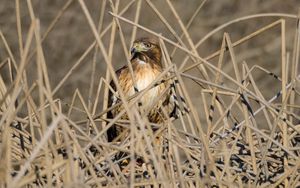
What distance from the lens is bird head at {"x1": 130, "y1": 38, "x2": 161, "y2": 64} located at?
7.23 meters

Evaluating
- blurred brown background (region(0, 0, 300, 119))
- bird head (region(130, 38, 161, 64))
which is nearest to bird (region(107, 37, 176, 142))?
bird head (region(130, 38, 161, 64))

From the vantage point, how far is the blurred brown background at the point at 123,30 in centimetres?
1292

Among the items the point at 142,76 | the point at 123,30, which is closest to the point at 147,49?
the point at 142,76

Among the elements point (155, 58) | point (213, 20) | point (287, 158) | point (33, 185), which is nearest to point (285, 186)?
point (287, 158)

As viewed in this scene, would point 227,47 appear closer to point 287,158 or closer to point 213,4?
point 287,158

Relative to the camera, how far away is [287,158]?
484 centimetres

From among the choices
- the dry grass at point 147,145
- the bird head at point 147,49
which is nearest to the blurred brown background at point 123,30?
the bird head at point 147,49

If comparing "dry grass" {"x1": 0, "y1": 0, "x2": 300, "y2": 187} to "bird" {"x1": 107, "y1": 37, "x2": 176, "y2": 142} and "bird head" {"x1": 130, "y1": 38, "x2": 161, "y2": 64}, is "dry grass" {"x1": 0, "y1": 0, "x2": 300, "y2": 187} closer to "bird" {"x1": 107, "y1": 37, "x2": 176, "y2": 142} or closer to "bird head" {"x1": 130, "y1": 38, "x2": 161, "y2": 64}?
"bird" {"x1": 107, "y1": 37, "x2": 176, "y2": 142}

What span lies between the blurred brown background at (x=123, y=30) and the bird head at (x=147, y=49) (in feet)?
14.9

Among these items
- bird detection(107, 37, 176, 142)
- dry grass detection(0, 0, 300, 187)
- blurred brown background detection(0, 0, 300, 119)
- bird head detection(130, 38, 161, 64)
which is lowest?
dry grass detection(0, 0, 300, 187)

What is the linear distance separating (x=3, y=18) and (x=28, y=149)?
815cm

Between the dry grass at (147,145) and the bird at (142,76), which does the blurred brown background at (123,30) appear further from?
the dry grass at (147,145)

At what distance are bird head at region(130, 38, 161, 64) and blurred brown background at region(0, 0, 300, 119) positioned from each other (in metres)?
4.53

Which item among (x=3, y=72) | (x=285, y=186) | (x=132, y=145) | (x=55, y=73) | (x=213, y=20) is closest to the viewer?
(x=132, y=145)
